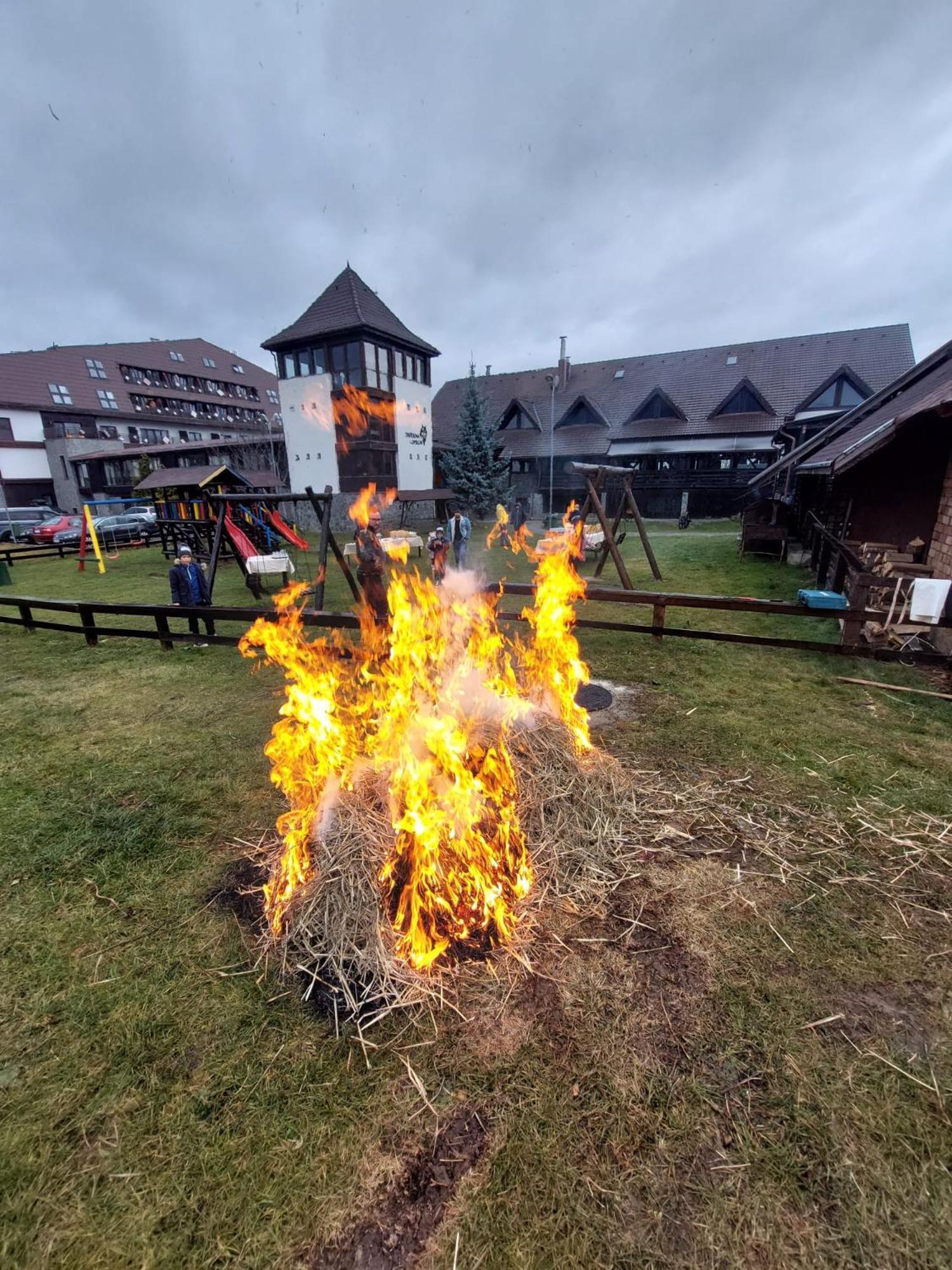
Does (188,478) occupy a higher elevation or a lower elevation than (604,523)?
higher

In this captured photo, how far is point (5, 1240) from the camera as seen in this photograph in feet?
6.20

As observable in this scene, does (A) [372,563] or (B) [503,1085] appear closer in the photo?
(B) [503,1085]

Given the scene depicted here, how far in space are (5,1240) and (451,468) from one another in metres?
31.1

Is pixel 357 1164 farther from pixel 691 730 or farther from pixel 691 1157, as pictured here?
pixel 691 730

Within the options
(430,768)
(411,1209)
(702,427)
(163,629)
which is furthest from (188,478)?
(702,427)

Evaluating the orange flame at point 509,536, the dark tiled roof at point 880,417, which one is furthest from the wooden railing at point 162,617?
the orange flame at point 509,536

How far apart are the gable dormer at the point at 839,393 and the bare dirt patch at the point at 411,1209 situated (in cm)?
3411

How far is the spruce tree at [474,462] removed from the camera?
98.8 ft

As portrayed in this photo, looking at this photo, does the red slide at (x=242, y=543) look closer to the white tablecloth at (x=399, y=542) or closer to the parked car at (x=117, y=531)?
the white tablecloth at (x=399, y=542)

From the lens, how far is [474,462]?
1200 inches

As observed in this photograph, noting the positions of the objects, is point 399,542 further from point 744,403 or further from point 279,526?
point 744,403

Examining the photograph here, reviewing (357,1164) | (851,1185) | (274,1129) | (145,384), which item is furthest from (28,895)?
(145,384)

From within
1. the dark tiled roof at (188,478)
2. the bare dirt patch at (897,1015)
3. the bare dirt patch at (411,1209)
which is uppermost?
the dark tiled roof at (188,478)

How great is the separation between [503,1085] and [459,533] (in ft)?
38.8
